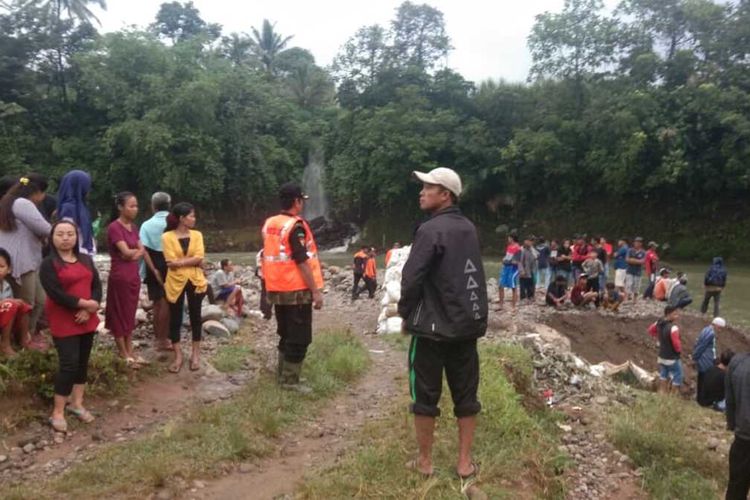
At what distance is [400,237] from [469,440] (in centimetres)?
3420

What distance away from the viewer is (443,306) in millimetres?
3445

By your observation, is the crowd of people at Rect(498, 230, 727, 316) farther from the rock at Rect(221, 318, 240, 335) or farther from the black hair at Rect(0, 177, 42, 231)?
the black hair at Rect(0, 177, 42, 231)

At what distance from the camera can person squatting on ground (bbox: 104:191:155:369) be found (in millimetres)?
5664

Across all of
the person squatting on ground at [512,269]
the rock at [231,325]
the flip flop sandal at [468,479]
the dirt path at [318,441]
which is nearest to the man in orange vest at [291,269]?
the dirt path at [318,441]

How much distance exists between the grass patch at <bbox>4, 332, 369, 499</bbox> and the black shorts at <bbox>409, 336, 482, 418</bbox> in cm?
138

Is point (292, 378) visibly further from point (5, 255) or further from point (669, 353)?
point (669, 353)

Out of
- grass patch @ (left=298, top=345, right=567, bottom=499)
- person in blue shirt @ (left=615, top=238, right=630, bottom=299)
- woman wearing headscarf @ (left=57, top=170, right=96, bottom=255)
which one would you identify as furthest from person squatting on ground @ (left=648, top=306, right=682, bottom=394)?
woman wearing headscarf @ (left=57, top=170, right=96, bottom=255)

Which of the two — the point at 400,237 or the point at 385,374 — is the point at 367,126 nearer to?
the point at 400,237

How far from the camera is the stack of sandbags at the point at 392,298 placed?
9943 millimetres

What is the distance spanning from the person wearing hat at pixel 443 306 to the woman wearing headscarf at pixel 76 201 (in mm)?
3411

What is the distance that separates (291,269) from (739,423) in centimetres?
360

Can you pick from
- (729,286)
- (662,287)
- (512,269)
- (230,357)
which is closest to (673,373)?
(512,269)

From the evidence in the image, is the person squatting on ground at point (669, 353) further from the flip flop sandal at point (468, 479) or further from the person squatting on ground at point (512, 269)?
the flip flop sandal at point (468, 479)

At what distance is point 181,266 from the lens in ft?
19.2
